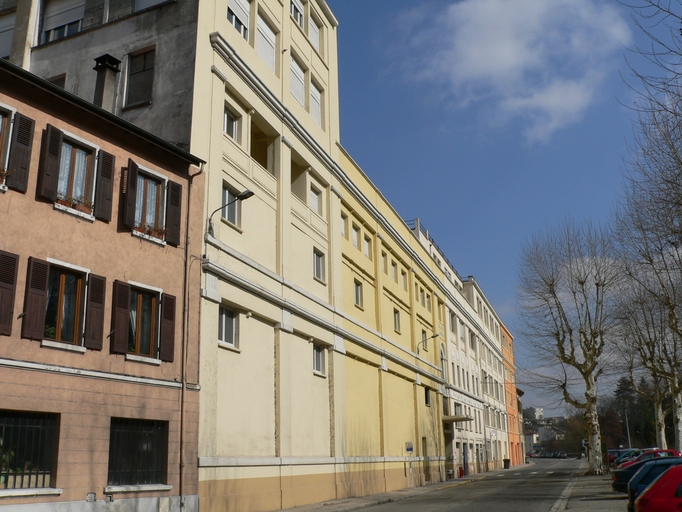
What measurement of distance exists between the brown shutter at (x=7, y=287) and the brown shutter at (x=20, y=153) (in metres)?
1.48

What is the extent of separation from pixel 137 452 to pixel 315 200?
1554 centimetres

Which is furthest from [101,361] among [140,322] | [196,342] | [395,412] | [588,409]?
[588,409]

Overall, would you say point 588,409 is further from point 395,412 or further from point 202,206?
point 202,206

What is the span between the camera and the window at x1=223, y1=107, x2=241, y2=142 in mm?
21750

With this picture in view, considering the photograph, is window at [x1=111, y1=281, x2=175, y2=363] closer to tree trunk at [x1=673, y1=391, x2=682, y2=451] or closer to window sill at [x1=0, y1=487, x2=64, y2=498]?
window sill at [x1=0, y1=487, x2=64, y2=498]

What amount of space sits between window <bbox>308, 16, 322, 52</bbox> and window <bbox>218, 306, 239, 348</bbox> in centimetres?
1505

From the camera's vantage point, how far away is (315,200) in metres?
28.8

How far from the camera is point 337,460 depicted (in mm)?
26656

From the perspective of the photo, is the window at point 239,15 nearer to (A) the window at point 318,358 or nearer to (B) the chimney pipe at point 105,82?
(B) the chimney pipe at point 105,82

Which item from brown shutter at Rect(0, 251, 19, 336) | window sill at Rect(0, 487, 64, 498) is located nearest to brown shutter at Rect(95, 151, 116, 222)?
brown shutter at Rect(0, 251, 19, 336)

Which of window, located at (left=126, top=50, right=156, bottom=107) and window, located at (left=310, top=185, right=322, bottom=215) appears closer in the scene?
window, located at (left=126, top=50, right=156, bottom=107)

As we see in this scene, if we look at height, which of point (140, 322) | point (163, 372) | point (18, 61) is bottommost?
point (163, 372)

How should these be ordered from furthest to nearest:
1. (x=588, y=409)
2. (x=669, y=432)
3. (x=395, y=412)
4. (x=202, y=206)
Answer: (x=669, y=432) → (x=588, y=409) → (x=395, y=412) → (x=202, y=206)

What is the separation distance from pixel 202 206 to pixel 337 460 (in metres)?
13.1
